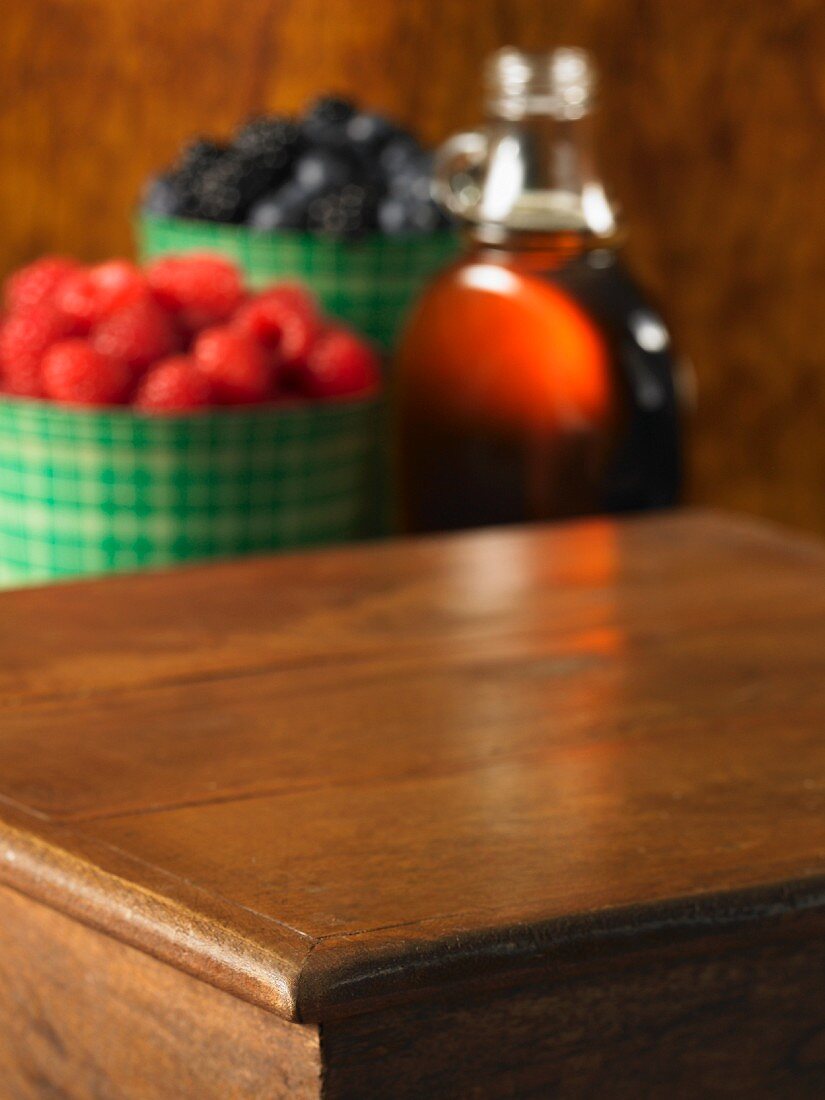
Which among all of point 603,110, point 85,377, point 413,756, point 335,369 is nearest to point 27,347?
point 85,377

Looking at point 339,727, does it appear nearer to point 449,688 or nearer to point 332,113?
point 449,688

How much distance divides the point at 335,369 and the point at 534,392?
116 millimetres

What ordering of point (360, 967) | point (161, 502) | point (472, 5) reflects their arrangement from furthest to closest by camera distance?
point (472, 5), point (161, 502), point (360, 967)

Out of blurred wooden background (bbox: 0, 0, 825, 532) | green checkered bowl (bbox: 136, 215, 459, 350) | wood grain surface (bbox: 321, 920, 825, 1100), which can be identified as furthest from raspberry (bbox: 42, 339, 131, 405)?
blurred wooden background (bbox: 0, 0, 825, 532)

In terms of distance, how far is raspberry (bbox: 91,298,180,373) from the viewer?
0.93 metres

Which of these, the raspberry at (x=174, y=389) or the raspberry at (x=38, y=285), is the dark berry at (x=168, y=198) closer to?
the raspberry at (x=38, y=285)

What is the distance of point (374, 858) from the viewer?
1.70 feet

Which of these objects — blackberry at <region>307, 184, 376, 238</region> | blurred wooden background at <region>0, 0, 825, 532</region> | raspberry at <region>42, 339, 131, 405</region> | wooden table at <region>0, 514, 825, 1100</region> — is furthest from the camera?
blurred wooden background at <region>0, 0, 825, 532</region>

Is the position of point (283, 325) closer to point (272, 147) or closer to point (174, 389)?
point (174, 389)

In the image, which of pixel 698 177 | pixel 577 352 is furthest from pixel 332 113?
pixel 698 177

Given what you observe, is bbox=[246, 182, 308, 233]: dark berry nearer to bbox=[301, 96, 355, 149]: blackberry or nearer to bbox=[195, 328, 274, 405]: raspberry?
bbox=[301, 96, 355, 149]: blackberry

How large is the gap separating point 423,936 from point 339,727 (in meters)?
0.17

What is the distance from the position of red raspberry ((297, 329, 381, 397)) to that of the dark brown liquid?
1.9 inches

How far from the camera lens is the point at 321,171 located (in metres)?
1.10
